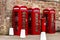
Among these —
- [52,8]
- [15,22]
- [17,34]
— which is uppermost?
[52,8]

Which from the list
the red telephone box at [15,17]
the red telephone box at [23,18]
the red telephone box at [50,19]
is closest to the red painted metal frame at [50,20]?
the red telephone box at [50,19]

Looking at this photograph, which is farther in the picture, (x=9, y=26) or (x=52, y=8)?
(x=52, y=8)

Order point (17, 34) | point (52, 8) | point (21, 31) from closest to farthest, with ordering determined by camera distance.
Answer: point (21, 31) < point (17, 34) < point (52, 8)

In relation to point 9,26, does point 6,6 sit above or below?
above

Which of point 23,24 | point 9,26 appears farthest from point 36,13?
point 9,26

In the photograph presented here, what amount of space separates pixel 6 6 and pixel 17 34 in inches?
21.8

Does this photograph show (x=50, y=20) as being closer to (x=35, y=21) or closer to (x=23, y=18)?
(x=35, y=21)

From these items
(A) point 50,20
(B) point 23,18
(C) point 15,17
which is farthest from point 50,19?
(C) point 15,17

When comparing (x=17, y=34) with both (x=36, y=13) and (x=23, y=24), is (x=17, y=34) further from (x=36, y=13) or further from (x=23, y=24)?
(x=36, y=13)

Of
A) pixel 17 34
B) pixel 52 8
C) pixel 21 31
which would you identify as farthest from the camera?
pixel 52 8

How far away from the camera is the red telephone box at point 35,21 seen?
3.20 metres

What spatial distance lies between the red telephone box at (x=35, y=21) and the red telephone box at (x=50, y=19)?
0.70ft

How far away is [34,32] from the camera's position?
127 inches

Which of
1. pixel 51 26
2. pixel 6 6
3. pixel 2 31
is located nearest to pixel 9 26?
pixel 2 31
